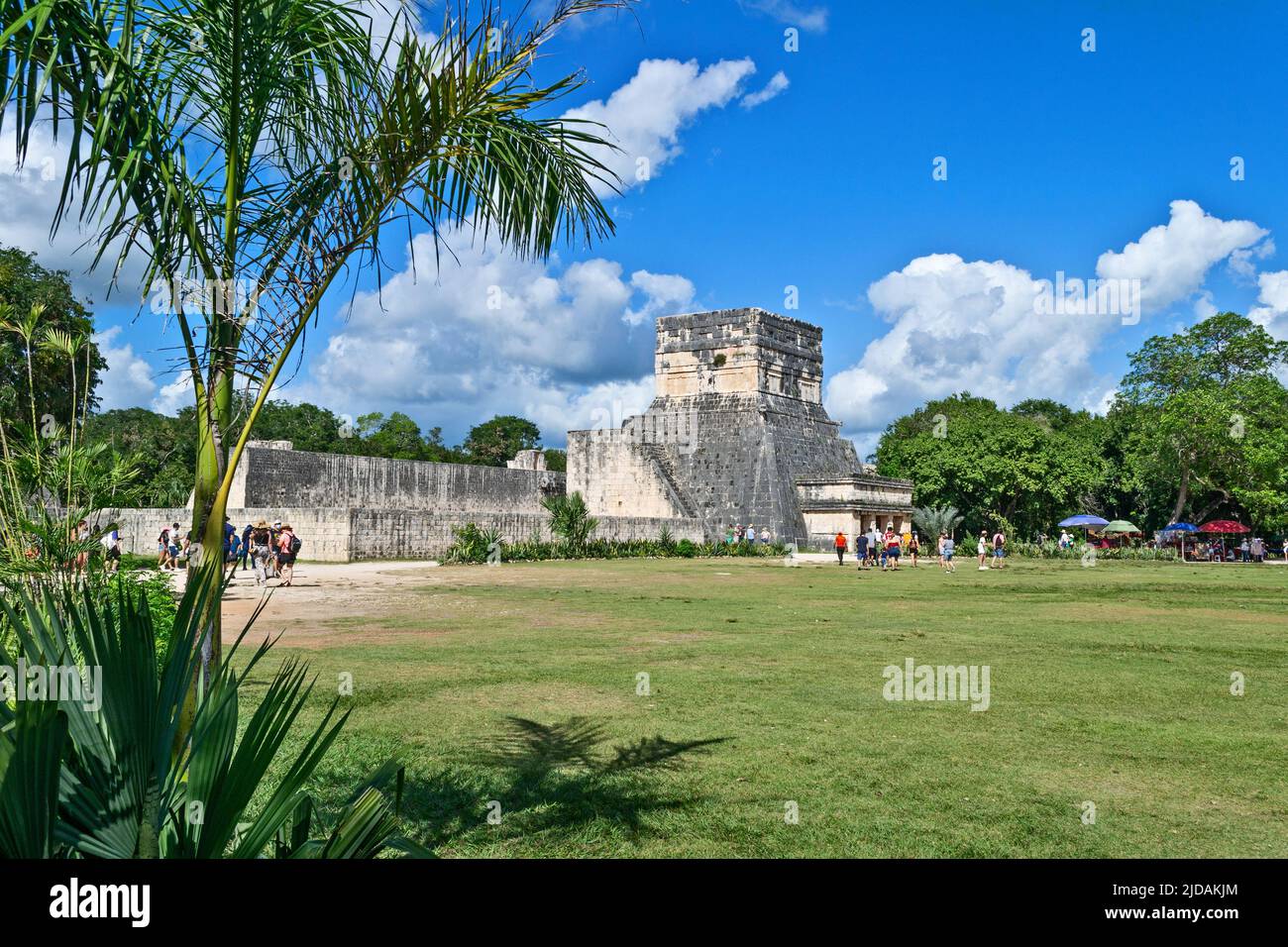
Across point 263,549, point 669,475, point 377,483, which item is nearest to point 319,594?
point 263,549

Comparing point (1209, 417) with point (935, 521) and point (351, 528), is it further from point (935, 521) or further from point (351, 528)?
point (351, 528)

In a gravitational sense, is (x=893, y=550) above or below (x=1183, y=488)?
below

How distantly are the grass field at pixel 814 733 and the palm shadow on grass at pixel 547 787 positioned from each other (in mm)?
16

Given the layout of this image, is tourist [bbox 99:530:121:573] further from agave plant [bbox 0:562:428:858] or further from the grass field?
agave plant [bbox 0:562:428:858]

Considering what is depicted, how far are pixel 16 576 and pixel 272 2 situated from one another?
8.55ft

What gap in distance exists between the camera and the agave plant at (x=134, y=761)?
6.31ft

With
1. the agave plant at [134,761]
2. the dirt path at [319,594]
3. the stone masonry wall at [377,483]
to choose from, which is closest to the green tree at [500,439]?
the stone masonry wall at [377,483]

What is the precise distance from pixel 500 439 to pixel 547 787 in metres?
72.4

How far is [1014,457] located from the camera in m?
39.5

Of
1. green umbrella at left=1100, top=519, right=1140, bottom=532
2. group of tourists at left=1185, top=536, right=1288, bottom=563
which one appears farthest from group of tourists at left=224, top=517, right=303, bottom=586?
green umbrella at left=1100, top=519, right=1140, bottom=532

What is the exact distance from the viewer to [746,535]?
1288 inches

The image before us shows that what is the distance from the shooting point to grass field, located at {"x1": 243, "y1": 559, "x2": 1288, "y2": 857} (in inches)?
147
